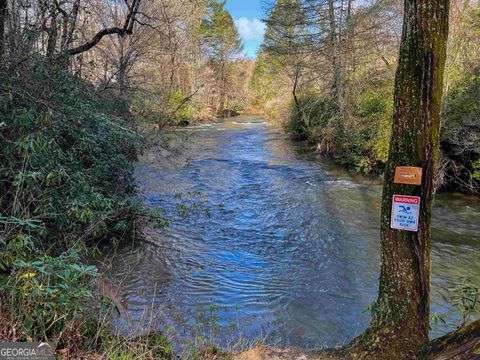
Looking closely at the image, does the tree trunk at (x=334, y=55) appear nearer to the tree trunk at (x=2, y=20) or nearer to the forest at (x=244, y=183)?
the forest at (x=244, y=183)

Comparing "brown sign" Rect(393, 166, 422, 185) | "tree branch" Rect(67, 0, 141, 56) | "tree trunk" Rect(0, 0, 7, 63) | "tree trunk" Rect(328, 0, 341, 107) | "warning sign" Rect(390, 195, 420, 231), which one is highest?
"tree trunk" Rect(328, 0, 341, 107)

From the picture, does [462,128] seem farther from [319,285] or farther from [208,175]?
[208,175]

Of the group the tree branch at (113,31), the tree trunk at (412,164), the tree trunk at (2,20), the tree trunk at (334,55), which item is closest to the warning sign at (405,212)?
the tree trunk at (412,164)

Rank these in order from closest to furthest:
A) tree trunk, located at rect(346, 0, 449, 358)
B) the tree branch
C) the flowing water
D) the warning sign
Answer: tree trunk, located at rect(346, 0, 449, 358)
the warning sign
the flowing water
the tree branch

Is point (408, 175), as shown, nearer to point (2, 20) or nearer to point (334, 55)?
point (2, 20)

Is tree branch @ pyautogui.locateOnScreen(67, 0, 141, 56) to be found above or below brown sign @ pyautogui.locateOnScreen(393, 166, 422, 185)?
above

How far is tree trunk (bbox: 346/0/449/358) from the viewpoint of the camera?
272cm

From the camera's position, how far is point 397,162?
2.89 meters

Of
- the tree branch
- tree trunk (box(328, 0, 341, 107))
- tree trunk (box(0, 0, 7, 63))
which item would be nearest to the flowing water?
tree trunk (box(0, 0, 7, 63))

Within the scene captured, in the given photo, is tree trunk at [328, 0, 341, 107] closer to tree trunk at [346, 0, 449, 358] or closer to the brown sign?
tree trunk at [346, 0, 449, 358]

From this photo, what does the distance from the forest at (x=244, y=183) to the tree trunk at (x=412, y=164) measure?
0.01 meters

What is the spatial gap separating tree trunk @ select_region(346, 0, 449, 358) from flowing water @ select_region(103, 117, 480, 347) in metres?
1.60

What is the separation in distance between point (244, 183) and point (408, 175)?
30.7 feet

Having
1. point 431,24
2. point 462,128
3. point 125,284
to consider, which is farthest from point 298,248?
point 462,128
